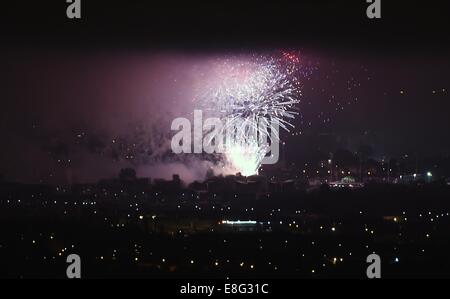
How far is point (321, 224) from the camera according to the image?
3086 centimetres

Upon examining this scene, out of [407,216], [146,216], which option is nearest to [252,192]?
[146,216]

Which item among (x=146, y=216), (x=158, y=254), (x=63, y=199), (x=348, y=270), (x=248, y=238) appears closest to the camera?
(x=348, y=270)

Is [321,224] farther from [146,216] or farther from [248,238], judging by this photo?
[146,216]

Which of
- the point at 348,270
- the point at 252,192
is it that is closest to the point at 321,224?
the point at 252,192

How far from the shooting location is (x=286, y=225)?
30.3 metres

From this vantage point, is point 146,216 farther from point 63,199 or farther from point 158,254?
point 158,254

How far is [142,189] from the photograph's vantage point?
39.6m
